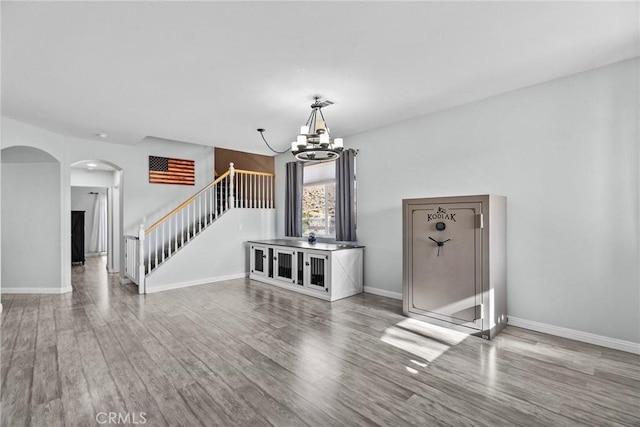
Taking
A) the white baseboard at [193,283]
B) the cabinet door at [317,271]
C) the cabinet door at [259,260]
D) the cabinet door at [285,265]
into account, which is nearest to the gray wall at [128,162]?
the white baseboard at [193,283]

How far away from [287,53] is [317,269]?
338 cm

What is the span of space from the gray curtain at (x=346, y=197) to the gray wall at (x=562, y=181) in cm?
144

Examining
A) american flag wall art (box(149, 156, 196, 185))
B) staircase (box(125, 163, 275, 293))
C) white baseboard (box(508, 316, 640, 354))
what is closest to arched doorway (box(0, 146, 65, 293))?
staircase (box(125, 163, 275, 293))

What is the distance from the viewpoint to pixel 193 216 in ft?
22.9

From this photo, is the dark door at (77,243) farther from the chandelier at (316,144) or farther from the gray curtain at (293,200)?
the chandelier at (316,144)

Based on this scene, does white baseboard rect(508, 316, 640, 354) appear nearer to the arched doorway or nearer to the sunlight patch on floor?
the sunlight patch on floor

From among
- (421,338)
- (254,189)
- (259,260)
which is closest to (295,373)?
(421,338)

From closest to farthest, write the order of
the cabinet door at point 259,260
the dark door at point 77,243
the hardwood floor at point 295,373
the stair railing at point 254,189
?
1. the hardwood floor at point 295,373
2. the cabinet door at point 259,260
3. the stair railing at point 254,189
4. the dark door at point 77,243

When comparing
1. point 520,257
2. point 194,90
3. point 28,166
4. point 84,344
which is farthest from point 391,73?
point 28,166

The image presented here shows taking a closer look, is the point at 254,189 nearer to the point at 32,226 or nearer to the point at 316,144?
the point at 316,144

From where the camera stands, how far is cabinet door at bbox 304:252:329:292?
5.02m

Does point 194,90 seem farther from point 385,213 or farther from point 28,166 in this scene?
point 28,166

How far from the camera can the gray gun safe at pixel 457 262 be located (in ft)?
11.5

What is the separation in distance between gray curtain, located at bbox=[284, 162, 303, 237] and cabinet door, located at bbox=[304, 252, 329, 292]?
166 cm
